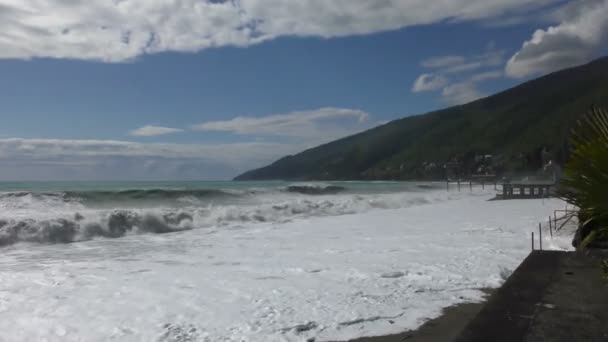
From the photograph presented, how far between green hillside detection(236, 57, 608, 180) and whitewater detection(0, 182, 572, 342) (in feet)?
319

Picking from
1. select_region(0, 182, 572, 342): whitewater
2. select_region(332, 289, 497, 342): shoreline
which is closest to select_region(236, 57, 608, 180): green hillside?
select_region(0, 182, 572, 342): whitewater

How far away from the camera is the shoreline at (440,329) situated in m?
5.66

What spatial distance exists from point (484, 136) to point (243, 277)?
148108 millimetres

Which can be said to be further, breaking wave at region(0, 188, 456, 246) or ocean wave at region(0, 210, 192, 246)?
breaking wave at region(0, 188, 456, 246)

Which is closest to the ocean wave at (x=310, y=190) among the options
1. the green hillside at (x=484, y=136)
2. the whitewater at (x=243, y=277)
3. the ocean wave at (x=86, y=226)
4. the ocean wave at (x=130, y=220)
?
the ocean wave at (x=130, y=220)

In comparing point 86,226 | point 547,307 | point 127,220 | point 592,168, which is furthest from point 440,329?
point 127,220

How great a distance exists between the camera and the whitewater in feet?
20.8

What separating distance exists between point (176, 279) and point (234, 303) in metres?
2.29

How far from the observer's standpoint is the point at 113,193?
37125 millimetres

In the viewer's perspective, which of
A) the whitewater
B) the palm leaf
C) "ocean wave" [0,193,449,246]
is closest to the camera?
the palm leaf

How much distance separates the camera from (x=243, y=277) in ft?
30.7

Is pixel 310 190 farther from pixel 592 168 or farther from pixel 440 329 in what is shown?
pixel 592 168

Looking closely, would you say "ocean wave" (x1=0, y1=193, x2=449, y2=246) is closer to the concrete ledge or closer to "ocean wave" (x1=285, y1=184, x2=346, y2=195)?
the concrete ledge

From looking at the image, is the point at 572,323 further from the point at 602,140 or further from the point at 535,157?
the point at 535,157
